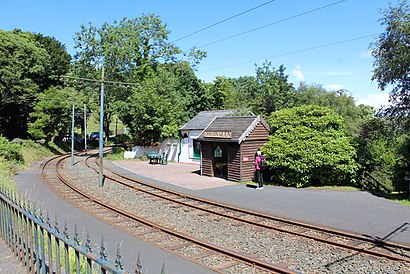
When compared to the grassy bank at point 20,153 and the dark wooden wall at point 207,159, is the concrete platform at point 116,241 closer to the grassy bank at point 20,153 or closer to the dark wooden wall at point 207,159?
the grassy bank at point 20,153

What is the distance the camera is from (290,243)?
927cm

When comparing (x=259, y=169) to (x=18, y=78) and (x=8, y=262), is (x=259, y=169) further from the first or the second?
(x=18, y=78)

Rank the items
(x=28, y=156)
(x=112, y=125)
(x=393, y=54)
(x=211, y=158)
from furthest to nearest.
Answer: (x=112, y=125), (x=28, y=156), (x=211, y=158), (x=393, y=54)

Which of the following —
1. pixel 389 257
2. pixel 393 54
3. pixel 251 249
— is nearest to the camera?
pixel 389 257

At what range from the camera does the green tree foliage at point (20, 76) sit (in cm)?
3738

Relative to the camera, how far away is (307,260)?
8.01 metres

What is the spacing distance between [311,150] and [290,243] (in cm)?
937

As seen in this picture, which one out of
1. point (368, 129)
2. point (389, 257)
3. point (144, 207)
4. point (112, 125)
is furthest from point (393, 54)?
point (112, 125)

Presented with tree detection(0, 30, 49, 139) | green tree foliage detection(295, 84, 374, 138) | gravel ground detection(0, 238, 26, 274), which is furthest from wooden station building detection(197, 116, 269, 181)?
tree detection(0, 30, 49, 139)

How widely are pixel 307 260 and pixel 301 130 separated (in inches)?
453

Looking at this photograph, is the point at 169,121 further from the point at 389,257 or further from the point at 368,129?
the point at 389,257

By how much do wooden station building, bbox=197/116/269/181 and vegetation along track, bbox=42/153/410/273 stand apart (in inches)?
277

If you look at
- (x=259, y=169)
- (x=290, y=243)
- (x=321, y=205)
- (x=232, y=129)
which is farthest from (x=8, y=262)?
(x=232, y=129)

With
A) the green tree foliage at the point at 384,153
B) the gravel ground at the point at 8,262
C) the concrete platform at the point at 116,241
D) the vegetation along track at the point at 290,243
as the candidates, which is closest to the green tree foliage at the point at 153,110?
the concrete platform at the point at 116,241
